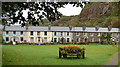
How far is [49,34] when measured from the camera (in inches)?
2395

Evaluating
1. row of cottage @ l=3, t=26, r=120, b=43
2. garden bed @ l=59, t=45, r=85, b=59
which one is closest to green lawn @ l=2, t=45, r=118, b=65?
garden bed @ l=59, t=45, r=85, b=59

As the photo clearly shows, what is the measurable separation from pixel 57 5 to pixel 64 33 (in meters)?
53.5

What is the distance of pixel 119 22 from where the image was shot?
315cm

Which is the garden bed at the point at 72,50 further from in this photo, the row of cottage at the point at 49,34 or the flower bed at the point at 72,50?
the row of cottage at the point at 49,34

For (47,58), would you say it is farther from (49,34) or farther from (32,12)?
(49,34)

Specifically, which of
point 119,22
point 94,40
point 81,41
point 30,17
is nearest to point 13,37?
point 81,41

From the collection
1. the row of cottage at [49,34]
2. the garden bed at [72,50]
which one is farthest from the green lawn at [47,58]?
the row of cottage at [49,34]

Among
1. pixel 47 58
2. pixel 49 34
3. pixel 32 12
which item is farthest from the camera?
pixel 49 34

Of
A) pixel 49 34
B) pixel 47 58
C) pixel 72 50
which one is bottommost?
pixel 47 58

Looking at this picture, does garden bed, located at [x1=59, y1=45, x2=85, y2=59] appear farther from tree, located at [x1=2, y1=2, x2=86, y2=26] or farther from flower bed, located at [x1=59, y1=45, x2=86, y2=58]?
tree, located at [x1=2, y1=2, x2=86, y2=26]

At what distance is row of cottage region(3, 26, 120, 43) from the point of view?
59.5 m

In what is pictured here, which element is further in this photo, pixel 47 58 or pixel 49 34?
pixel 49 34

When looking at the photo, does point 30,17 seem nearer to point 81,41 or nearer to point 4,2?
point 4,2

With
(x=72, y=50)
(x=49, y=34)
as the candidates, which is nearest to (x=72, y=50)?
(x=72, y=50)
